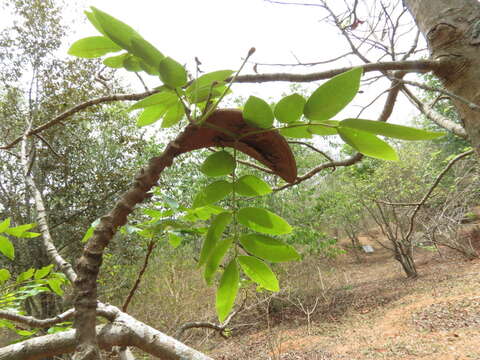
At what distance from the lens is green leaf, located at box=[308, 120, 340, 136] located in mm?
301

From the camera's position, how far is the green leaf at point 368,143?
289 mm

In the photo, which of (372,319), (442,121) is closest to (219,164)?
(442,121)

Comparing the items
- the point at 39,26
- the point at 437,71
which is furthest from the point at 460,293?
the point at 39,26

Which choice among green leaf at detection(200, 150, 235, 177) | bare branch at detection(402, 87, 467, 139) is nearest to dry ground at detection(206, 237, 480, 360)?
bare branch at detection(402, 87, 467, 139)

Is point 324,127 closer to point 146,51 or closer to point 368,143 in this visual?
point 368,143

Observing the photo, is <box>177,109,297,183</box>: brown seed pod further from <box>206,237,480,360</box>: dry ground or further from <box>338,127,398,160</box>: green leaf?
<box>206,237,480,360</box>: dry ground

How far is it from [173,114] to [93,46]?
0.37ft

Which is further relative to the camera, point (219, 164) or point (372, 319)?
point (372, 319)

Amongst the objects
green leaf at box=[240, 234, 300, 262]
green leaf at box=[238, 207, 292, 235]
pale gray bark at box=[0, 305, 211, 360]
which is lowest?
pale gray bark at box=[0, 305, 211, 360]

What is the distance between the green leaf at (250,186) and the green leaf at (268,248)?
0.20 ft

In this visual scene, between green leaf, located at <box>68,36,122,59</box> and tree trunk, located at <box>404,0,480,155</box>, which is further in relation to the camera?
tree trunk, located at <box>404,0,480,155</box>

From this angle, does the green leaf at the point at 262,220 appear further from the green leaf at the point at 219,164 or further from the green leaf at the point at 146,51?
the green leaf at the point at 146,51

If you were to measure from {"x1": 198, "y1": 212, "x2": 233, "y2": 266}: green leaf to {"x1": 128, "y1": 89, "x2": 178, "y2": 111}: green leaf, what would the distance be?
0.53 feet

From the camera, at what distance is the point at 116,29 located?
0.25m
